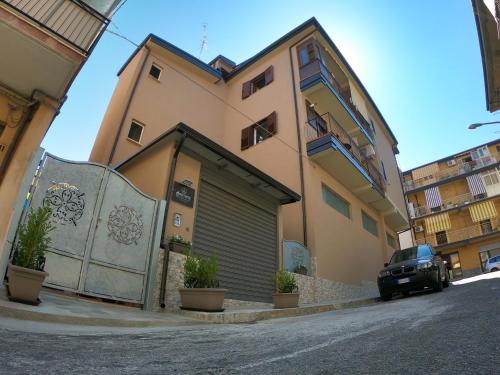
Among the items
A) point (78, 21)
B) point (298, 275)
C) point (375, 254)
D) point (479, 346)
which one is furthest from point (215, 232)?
point (375, 254)

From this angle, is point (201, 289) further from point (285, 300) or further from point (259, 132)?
point (259, 132)

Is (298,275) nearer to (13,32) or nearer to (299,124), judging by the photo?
(299,124)

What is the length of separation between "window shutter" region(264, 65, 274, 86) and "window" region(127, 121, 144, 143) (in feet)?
24.4

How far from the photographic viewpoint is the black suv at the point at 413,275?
33.7 feet

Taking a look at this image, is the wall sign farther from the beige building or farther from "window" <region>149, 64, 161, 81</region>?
"window" <region>149, 64, 161, 81</region>

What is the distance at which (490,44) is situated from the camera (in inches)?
503

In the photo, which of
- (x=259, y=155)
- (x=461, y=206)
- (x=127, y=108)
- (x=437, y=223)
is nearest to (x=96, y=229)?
(x=127, y=108)

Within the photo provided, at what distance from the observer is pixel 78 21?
6648 mm

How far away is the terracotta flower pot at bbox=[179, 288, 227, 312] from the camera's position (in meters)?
6.95

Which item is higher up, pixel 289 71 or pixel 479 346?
pixel 289 71

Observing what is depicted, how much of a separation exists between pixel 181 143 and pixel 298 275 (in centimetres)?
592

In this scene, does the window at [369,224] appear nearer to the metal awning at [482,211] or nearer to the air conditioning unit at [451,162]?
the metal awning at [482,211]

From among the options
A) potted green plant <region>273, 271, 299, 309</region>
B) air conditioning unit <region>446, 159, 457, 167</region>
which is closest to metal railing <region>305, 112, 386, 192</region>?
potted green plant <region>273, 271, 299, 309</region>

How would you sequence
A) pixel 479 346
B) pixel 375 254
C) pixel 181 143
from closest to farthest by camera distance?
pixel 479 346 < pixel 181 143 < pixel 375 254
